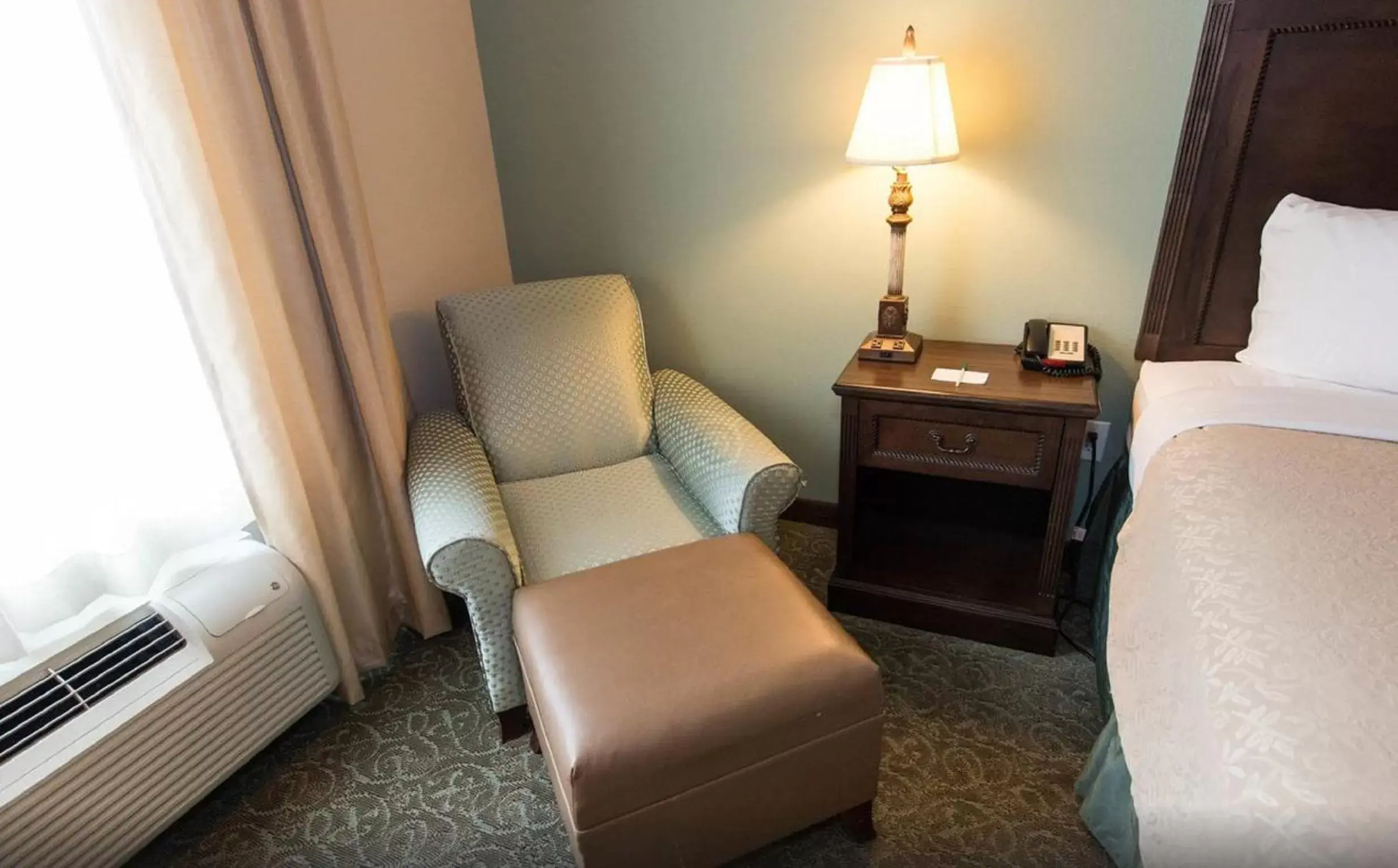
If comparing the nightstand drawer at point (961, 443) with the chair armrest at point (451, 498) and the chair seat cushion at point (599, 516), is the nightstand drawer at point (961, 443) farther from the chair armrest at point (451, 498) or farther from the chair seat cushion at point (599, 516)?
the chair armrest at point (451, 498)

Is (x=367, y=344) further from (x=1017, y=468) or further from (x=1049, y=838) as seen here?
(x=1049, y=838)

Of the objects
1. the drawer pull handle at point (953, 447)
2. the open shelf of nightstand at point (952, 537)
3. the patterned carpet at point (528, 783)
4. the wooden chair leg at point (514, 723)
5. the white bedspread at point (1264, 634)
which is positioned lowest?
the patterned carpet at point (528, 783)

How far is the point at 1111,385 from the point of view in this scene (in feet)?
6.81

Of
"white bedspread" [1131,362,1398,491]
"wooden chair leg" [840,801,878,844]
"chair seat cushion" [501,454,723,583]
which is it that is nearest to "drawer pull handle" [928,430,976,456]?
"white bedspread" [1131,362,1398,491]

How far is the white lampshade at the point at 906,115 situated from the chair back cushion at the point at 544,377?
33.0 inches

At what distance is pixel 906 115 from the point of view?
171 centimetres

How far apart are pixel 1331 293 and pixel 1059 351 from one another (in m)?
0.53

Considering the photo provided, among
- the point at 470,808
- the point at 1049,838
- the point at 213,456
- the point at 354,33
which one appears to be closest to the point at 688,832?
the point at 470,808

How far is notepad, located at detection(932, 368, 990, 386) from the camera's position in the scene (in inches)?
73.7

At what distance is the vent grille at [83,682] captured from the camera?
4.30ft

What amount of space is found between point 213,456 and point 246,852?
819mm

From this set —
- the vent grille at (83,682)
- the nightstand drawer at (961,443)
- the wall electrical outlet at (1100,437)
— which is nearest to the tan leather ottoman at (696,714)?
the nightstand drawer at (961,443)

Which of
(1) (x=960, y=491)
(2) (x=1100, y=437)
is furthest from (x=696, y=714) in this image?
(2) (x=1100, y=437)

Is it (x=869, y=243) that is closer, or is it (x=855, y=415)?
(x=855, y=415)
